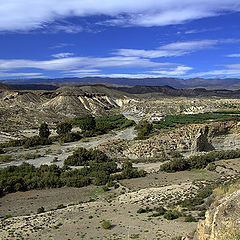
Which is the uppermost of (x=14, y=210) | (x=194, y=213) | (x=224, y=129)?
(x=224, y=129)

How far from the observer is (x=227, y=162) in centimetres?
2478

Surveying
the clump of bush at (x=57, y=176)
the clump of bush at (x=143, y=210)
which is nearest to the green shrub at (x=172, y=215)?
the clump of bush at (x=143, y=210)

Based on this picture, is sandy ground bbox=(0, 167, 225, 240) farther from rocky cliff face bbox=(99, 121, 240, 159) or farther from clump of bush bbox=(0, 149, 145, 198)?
rocky cliff face bbox=(99, 121, 240, 159)

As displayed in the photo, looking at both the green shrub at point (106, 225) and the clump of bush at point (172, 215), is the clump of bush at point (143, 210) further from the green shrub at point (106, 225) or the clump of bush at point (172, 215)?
the green shrub at point (106, 225)

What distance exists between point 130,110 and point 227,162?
78.6 metres

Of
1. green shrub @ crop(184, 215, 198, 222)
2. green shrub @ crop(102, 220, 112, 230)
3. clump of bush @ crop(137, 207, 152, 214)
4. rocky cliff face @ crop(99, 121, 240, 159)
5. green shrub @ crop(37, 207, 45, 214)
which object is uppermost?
rocky cliff face @ crop(99, 121, 240, 159)

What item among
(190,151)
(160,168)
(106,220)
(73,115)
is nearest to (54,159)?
(160,168)

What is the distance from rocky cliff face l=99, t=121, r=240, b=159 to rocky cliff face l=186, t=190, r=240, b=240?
20241mm

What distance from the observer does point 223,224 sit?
7277 mm

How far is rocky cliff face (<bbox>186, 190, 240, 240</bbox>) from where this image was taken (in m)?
7.00

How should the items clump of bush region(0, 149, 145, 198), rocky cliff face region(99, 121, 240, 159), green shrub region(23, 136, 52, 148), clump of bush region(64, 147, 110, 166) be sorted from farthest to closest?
green shrub region(23, 136, 52, 148) → rocky cliff face region(99, 121, 240, 159) → clump of bush region(64, 147, 110, 166) → clump of bush region(0, 149, 145, 198)

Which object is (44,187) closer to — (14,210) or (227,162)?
(14,210)

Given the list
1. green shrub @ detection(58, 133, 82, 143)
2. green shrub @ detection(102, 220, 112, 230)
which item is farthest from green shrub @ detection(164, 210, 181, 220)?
green shrub @ detection(58, 133, 82, 143)

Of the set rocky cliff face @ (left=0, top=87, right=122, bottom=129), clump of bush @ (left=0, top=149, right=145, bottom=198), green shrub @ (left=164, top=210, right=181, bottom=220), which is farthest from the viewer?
rocky cliff face @ (left=0, top=87, right=122, bottom=129)
